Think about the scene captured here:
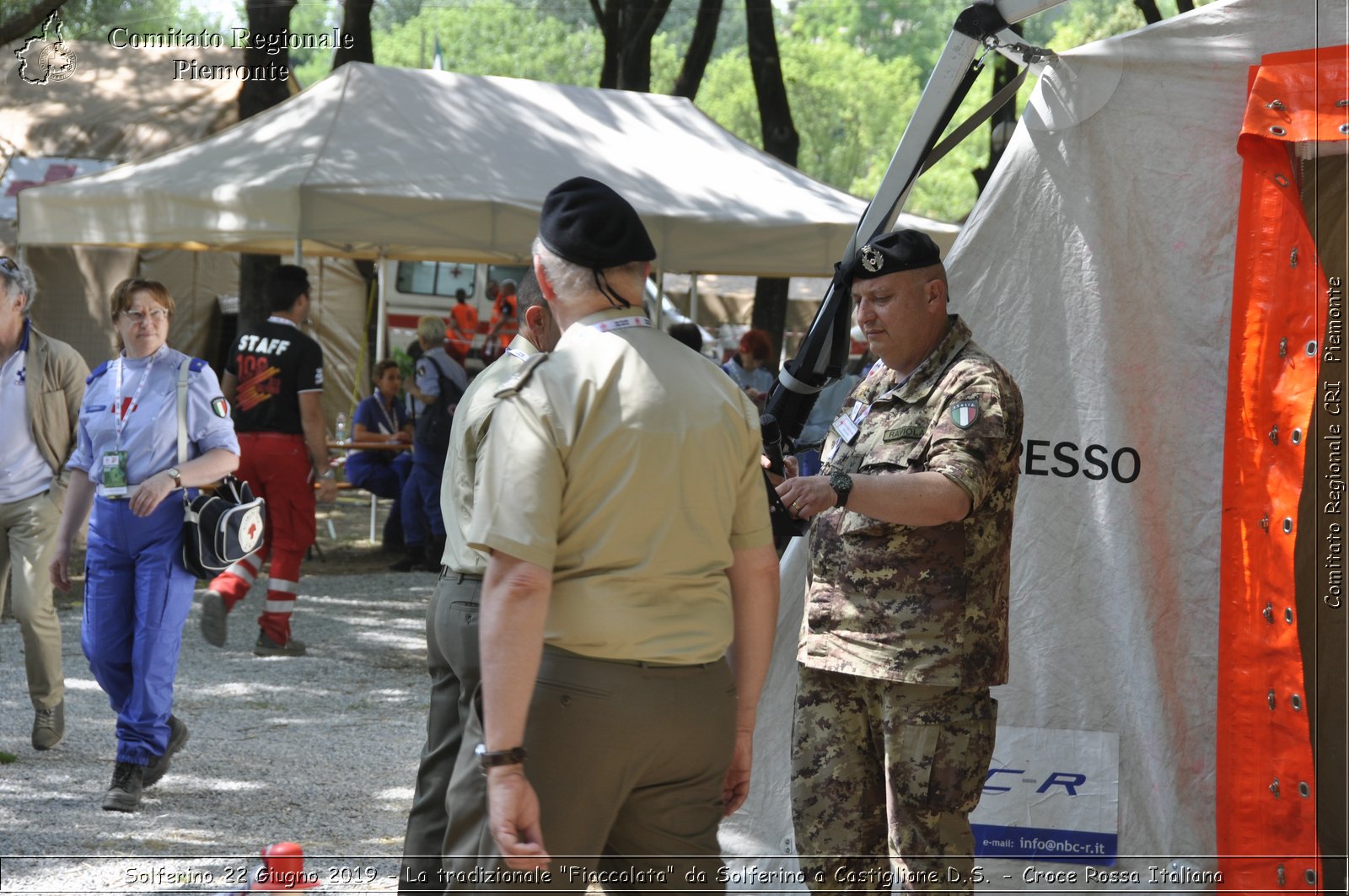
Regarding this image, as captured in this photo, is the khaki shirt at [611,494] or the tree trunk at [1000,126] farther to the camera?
the tree trunk at [1000,126]

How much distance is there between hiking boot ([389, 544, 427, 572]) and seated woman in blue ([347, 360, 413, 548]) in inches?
22.8

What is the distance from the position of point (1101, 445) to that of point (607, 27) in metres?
13.2

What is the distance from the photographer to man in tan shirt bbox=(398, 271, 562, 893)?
3637 millimetres

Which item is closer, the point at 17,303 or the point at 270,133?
the point at 17,303

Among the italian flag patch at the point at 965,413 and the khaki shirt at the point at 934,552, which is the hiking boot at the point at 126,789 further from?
the italian flag patch at the point at 965,413

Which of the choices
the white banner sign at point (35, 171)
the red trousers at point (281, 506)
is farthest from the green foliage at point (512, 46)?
the red trousers at point (281, 506)

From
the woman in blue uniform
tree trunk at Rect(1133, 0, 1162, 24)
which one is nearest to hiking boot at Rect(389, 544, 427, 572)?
the woman in blue uniform

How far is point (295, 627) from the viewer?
9.30 m

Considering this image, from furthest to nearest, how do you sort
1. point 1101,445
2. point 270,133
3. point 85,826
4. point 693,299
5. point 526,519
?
point 693,299 → point 270,133 → point 85,826 → point 1101,445 → point 526,519

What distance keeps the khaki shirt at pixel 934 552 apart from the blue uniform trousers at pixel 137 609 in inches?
105

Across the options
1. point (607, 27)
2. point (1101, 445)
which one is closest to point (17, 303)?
point (1101, 445)

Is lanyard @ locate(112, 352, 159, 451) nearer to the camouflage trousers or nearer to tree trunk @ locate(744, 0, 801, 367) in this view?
the camouflage trousers

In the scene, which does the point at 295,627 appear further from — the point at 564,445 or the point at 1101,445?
the point at 564,445

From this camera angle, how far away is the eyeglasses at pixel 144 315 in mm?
5367
